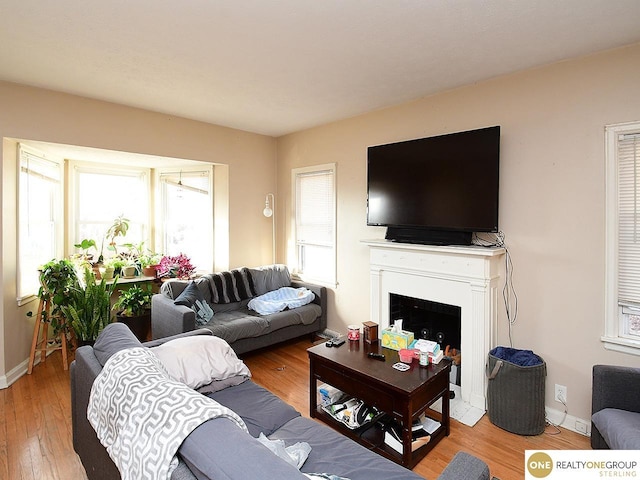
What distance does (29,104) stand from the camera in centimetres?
296

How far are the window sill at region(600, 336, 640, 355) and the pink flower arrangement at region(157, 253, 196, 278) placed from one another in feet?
13.6

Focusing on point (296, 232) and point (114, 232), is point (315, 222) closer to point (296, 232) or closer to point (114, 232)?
point (296, 232)

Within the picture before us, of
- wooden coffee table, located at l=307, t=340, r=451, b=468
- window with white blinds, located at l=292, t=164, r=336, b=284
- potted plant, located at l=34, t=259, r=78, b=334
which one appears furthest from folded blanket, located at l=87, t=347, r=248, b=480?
window with white blinds, located at l=292, t=164, r=336, b=284

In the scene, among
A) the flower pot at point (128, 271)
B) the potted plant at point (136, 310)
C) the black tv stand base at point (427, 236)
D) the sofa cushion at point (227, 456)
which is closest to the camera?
the sofa cushion at point (227, 456)

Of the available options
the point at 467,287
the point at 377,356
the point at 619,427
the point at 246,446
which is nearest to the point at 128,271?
the point at 377,356

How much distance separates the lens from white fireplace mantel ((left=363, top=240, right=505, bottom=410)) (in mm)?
2654

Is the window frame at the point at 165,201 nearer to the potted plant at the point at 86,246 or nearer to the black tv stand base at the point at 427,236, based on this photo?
the potted plant at the point at 86,246

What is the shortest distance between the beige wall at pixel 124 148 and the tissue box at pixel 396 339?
2.47 m

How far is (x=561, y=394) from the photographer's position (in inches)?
97.7

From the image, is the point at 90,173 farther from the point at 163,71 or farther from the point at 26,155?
the point at 163,71

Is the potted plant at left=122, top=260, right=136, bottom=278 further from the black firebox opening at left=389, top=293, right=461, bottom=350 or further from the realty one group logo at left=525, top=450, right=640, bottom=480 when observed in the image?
the realty one group logo at left=525, top=450, right=640, bottom=480

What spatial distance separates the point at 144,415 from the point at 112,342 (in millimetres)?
815

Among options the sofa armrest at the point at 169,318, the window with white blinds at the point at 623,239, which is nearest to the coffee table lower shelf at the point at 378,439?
the window with white blinds at the point at 623,239

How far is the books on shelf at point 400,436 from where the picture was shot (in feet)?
6.95
